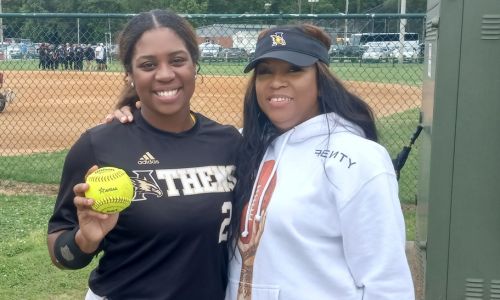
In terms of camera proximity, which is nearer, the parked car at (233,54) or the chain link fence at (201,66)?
the chain link fence at (201,66)

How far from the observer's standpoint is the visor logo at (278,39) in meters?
2.53

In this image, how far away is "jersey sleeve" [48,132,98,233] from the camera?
2.51m

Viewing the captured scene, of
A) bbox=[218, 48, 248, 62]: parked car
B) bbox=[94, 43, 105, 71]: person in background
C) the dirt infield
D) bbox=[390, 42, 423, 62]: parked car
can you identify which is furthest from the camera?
bbox=[94, 43, 105, 71]: person in background

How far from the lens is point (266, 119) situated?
2.74 meters

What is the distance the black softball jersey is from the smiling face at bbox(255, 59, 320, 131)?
0.32 metres

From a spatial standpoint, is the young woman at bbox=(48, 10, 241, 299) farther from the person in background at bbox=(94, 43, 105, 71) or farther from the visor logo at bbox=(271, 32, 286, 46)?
the person in background at bbox=(94, 43, 105, 71)

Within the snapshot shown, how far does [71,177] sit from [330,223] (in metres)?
0.99

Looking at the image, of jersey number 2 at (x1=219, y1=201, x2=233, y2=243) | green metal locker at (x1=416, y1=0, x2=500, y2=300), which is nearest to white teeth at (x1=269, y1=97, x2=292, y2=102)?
jersey number 2 at (x1=219, y1=201, x2=233, y2=243)

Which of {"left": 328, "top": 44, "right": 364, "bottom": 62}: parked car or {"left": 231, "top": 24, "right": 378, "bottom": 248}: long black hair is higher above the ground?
{"left": 231, "top": 24, "right": 378, "bottom": 248}: long black hair

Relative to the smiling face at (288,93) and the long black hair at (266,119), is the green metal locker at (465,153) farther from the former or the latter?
the smiling face at (288,93)

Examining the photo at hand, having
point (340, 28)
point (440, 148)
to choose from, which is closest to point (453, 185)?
point (440, 148)

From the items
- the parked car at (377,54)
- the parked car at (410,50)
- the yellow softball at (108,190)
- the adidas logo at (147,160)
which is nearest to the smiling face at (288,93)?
the adidas logo at (147,160)

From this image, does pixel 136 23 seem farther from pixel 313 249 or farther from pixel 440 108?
pixel 440 108

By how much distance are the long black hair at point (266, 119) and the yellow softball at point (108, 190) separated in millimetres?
456
